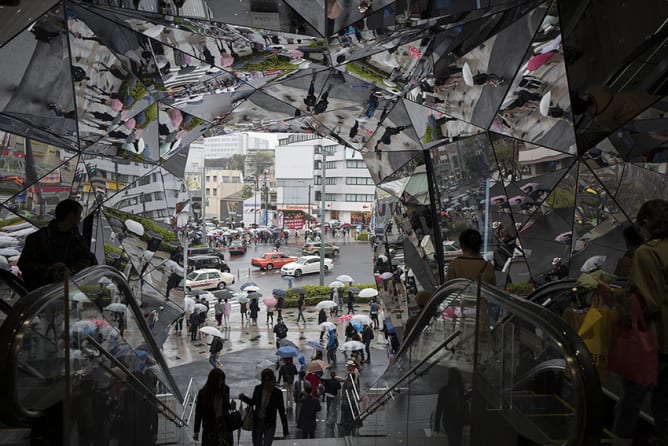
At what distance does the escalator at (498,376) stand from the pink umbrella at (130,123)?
7.76 m

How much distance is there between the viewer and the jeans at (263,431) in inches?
255

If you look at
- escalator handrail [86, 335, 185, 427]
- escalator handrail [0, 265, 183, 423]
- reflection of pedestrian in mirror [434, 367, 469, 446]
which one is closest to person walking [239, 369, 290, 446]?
escalator handrail [86, 335, 185, 427]

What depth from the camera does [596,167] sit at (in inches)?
284

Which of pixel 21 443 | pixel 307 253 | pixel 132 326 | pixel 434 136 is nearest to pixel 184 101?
pixel 434 136

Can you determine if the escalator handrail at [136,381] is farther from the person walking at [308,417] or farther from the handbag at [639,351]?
the handbag at [639,351]

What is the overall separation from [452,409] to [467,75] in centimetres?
597

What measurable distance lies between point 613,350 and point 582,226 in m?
4.66

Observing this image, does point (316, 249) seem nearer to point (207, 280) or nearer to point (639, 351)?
point (207, 280)

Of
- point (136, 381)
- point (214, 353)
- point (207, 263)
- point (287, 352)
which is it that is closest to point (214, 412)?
point (136, 381)

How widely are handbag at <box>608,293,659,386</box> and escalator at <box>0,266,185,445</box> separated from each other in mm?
2943

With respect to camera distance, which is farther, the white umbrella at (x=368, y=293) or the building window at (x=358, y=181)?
the building window at (x=358, y=181)

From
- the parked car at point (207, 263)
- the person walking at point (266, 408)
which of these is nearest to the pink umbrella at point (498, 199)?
the person walking at point (266, 408)

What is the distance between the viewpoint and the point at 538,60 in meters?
7.37

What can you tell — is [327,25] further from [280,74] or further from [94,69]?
[94,69]
